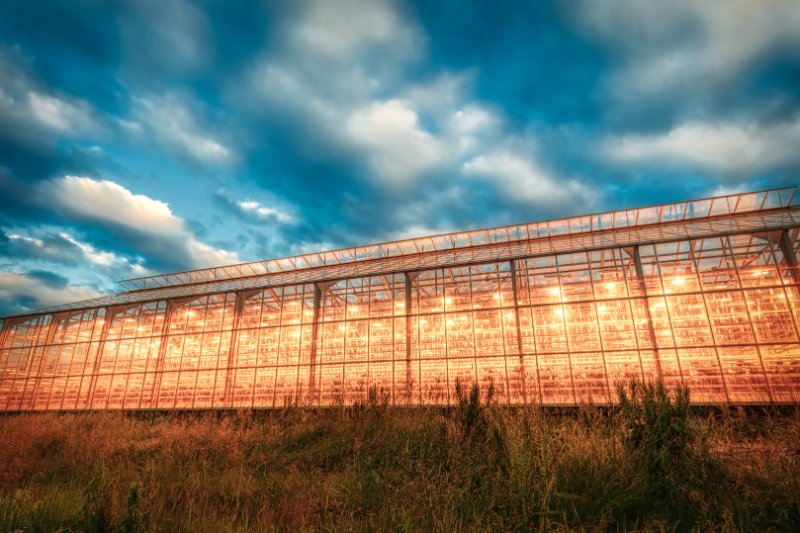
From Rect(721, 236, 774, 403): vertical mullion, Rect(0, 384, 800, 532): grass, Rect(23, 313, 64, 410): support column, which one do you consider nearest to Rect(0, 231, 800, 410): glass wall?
Rect(721, 236, 774, 403): vertical mullion

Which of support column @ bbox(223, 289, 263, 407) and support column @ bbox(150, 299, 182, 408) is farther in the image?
support column @ bbox(150, 299, 182, 408)

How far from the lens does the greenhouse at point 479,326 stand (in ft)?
56.9

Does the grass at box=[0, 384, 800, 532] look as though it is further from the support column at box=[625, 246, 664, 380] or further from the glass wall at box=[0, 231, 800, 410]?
the support column at box=[625, 246, 664, 380]

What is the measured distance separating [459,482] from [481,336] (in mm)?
13452

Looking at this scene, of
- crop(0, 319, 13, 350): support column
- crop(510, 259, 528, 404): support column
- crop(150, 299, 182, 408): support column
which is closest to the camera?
crop(510, 259, 528, 404): support column

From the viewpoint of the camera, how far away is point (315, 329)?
2348cm

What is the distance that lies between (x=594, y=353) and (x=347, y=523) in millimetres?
15505

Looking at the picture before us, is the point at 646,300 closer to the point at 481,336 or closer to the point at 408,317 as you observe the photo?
the point at 481,336

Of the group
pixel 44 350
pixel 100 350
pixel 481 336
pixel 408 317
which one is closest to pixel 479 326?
pixel 481 336

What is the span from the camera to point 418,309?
21.8 meters

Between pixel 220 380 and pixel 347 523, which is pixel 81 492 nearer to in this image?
pixel 347 523

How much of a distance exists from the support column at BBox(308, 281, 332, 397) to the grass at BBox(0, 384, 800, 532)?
11.2 metres

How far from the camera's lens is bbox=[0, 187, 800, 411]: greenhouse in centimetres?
1734

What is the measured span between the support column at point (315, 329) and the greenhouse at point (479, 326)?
3.1 inches
